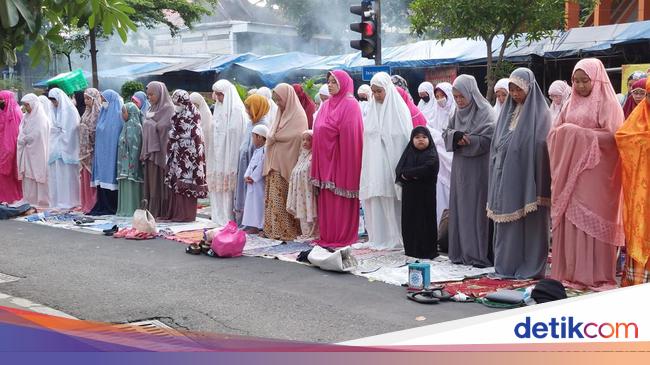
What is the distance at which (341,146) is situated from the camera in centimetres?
867

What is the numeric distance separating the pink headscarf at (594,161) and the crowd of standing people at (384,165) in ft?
0.04

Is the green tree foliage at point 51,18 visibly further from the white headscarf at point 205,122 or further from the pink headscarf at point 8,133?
the pink headscarf at point 8,133

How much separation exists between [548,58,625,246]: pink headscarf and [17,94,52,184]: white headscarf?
27.7 feet

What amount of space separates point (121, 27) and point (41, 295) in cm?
327

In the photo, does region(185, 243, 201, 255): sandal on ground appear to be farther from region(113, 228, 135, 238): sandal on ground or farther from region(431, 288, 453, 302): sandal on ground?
region(431, 288, 453, 302): sandal on ground

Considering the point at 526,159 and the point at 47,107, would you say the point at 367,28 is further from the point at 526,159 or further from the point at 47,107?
the point at 526,159

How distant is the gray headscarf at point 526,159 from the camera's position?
268 inches

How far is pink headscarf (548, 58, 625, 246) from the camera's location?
248 inches

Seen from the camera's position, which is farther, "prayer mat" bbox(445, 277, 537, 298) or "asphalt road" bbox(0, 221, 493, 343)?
"prayer mat" bbox(445, 277, 537, 298)

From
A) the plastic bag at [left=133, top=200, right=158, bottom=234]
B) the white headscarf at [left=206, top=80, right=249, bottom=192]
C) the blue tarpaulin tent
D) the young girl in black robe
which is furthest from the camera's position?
the blue tarpaulin tent

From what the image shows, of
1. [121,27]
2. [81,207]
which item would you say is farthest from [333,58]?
[121,27]

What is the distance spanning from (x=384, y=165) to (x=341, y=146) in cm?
62

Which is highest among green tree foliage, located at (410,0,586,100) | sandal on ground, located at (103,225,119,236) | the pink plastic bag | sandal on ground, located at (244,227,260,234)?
green tree foliage, located at (410,0,586,100)

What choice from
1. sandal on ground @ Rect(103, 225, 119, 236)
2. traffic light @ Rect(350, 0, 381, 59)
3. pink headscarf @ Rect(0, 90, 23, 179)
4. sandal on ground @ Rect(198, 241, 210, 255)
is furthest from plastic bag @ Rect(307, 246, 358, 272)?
pink headscarf @ Rect(0, 90, 23, 179)
